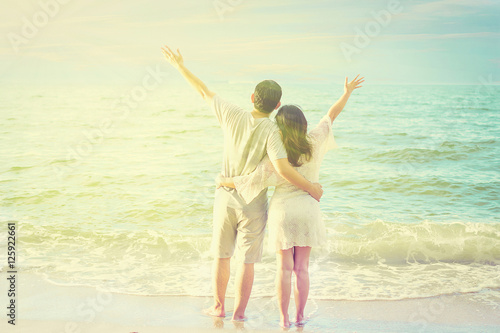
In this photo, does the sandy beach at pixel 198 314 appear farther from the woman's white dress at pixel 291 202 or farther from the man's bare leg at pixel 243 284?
the woman's white dress at pixel 291 202

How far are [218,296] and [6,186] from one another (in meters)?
7.27

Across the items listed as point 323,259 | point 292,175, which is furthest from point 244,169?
point 323,259

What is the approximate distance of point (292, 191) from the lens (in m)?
3.13

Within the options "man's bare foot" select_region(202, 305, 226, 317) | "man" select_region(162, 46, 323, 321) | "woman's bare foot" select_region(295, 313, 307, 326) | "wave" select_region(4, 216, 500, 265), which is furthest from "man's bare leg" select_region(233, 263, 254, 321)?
"wave" select_region(4, 216, 500, 265)

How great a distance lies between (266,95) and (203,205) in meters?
4.98

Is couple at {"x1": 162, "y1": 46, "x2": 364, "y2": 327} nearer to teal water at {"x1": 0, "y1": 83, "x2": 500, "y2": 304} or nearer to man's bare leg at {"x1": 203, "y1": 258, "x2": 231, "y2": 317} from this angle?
man's bare leg at {"x1": 203, "y1": 258, "x2": 231, "y2": 317}

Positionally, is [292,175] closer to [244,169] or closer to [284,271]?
[244,169]

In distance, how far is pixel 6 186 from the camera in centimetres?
925

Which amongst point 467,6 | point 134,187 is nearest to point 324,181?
point 134,187

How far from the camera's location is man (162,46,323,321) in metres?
3.03

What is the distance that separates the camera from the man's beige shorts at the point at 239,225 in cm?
318

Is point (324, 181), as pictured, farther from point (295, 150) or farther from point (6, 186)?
point (295, 150)

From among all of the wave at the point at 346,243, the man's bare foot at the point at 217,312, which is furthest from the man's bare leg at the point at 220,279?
the wave at the point at 346,243

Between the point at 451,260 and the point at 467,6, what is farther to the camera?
the point at 467,6
